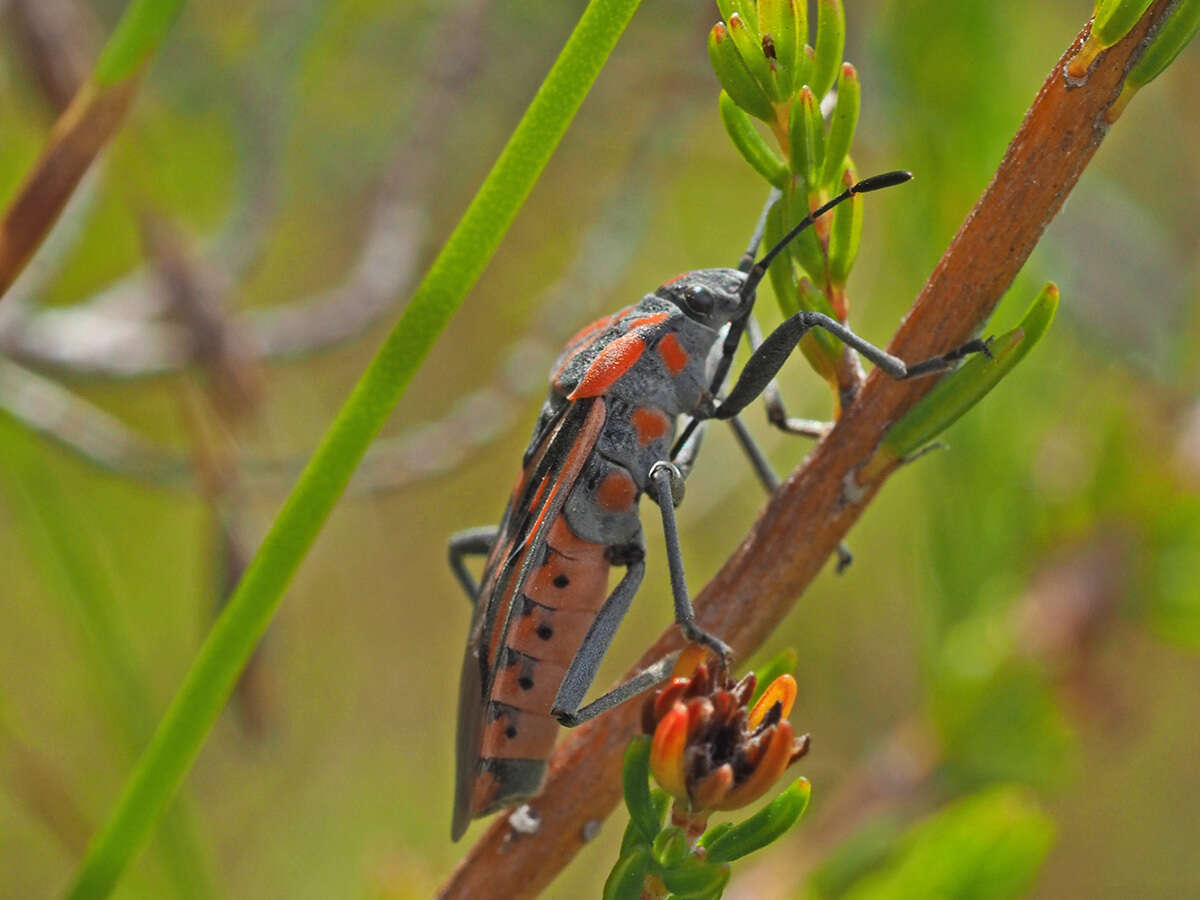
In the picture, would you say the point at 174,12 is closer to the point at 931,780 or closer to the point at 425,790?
the point at 931,780

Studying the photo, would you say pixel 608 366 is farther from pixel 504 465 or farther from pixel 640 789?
pixel 504 465

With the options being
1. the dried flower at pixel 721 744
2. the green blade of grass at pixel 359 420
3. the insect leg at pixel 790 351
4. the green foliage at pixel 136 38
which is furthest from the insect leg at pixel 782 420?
the green foliage at pixel 136 38

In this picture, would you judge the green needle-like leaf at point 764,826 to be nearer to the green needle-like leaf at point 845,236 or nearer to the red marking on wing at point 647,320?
the green needle-like leaf at point 845,236

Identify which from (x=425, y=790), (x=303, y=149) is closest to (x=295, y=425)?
(x=303, y=149)

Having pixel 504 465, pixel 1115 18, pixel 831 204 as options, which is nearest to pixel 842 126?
pixel 831 204

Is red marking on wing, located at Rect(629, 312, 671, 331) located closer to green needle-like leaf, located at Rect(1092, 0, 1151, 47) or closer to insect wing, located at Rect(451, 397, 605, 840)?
insect wing, located at Rect(451, 397, 605, 840)

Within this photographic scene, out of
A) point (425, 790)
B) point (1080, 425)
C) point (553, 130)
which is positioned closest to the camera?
point (553, 130)
